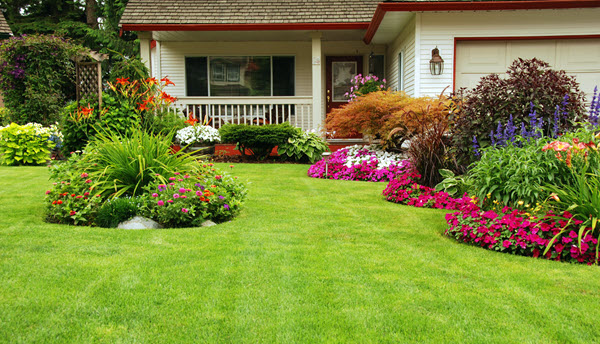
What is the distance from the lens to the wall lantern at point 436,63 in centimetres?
1077

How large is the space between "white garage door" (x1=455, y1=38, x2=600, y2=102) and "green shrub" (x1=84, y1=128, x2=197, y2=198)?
25.4 feet

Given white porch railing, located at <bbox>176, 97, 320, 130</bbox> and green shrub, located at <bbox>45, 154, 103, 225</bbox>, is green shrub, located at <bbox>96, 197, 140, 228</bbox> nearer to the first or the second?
green shrub, located at <bbox>45, 154, 103, 225</bbox>

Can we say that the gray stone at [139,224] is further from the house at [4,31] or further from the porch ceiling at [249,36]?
the house at [4,31]

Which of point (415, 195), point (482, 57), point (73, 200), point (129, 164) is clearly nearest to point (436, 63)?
point (482, 57)

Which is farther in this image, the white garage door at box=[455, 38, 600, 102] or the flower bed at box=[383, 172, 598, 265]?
the white garage door at box=[455, 38, 600, 102]

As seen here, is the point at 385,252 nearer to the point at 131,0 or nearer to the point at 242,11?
the point at 242,11

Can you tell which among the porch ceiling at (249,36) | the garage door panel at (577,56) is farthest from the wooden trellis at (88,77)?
the garage door panel at (577,56)

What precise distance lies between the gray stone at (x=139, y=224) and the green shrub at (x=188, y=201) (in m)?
0.06

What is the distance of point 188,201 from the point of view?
16.4 feet

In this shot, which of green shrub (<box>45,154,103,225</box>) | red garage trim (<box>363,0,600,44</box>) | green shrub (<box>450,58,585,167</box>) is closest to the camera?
green shrub (<box>45,154,103,225</box>)

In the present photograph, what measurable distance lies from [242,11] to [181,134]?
4072 millimetres

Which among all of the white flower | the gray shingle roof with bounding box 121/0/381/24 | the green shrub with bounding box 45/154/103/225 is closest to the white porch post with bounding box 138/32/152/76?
the gray shingle roof with bounding box 121/0/381/24

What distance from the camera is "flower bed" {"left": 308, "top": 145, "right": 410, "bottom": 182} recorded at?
8.91 meters

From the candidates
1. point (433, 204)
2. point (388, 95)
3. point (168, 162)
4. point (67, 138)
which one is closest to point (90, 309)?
point (168, 162)
